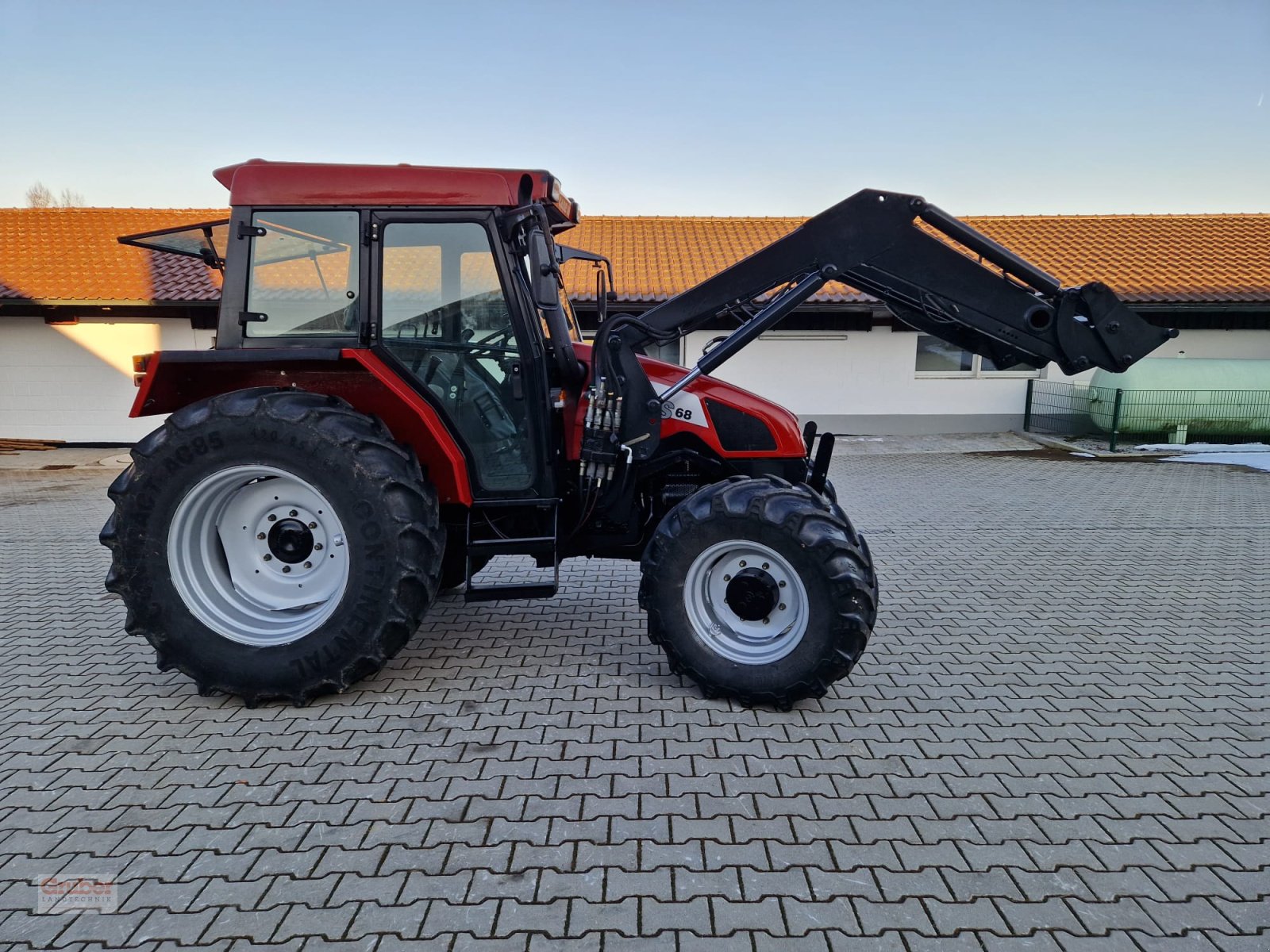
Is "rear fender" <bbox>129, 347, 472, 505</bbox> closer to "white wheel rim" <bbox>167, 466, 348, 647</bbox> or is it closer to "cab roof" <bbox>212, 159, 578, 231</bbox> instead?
"white wheel rim" <bbox>167, 466, 348, 647</bbox>

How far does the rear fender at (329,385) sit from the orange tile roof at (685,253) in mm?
8160

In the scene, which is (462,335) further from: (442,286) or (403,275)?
(403,275)

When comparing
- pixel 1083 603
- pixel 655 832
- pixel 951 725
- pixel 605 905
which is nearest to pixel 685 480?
pixel 951 725

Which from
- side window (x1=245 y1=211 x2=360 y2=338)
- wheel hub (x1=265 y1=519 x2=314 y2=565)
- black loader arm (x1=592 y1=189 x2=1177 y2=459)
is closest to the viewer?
black loader arm (x1=592 y1=189 x2=1177 y2=459)

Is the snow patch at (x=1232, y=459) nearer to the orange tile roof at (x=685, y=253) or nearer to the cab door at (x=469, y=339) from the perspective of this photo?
the orange tile roof at (x=685, y=253)

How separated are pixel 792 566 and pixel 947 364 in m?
12.4

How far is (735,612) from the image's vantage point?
3650mm

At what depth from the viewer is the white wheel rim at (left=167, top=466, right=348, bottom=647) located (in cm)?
356

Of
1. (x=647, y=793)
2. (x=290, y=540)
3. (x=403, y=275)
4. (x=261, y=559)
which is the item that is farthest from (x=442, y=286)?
(x=647, y=793)

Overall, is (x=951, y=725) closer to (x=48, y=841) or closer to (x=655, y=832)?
(x=655, y=832)

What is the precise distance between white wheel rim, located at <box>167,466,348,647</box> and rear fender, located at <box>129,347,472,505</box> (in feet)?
1.54

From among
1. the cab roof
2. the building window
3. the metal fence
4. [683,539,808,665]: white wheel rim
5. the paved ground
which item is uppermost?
the cab roof

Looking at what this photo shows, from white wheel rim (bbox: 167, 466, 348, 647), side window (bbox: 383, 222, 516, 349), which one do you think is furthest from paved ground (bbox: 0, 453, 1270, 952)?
side window (bbox: 383, 222, 516, 349)

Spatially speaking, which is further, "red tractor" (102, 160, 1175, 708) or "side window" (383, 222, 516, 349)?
"side window" (383, 222, 516, 349)
